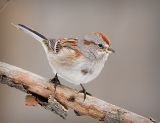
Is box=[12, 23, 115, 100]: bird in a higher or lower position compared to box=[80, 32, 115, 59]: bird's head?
lower

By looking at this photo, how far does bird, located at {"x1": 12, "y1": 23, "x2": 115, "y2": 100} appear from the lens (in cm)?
175

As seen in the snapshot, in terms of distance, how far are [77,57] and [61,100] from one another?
0.14 metres

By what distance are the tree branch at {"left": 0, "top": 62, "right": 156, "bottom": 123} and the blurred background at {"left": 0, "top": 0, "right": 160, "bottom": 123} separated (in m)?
0.72

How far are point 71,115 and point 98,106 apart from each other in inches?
40.5

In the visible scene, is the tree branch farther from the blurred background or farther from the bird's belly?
the blurred background

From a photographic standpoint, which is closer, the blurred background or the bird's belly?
the bird's belly

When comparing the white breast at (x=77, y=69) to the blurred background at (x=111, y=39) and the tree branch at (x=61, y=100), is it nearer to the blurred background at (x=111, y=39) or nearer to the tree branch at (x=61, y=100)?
the tree branch at (x=61, y=100)

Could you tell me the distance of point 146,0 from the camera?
8.72ft

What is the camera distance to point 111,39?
8.21 ft

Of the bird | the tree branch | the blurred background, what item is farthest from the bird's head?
the blurred background

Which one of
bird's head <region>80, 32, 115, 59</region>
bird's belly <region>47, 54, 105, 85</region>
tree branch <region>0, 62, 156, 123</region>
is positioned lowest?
tree branch <region>0, 62, 156, 123</region>

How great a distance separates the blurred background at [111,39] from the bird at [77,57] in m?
0.66

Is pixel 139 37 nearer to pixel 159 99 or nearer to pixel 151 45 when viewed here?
pixel 151 45

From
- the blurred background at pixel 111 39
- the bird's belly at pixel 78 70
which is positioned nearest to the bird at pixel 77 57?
the bird's belly at pixel 78 70
